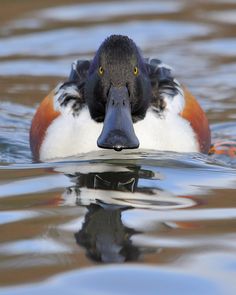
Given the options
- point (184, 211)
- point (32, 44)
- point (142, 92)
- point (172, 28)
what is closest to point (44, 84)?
point (32, 44)

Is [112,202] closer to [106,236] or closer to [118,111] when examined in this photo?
[106,236]

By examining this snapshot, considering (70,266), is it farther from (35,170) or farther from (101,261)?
(35,170)

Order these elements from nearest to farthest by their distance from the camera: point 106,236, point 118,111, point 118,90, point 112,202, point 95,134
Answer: point 106,236 → point 112,202 → point 118,111 → point 118,90 → point 95,134

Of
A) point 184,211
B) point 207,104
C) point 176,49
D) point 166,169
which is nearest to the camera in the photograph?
point 184,211

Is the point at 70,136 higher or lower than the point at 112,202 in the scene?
higher

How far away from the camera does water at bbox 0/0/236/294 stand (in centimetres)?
437

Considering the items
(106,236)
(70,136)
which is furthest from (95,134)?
(106,236)

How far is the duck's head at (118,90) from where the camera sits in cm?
606

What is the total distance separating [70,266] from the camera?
4453 mm

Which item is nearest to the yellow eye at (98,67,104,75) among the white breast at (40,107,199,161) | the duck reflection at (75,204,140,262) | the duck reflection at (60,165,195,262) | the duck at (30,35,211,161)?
the duck at (30,35,211,161)

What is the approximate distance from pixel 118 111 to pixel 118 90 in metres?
0.20

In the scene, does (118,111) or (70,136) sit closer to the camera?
(118,111)

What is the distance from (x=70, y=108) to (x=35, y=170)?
2.62ft

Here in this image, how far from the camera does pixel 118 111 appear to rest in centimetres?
625
